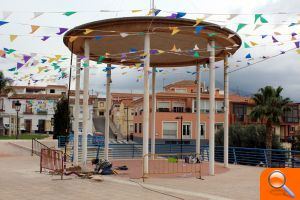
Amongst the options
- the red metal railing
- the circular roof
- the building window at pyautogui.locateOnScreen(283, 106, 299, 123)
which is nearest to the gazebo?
the circular roof

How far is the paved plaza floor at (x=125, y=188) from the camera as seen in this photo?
31.2ft

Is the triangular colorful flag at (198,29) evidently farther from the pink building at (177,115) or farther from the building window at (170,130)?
the building window at (170,130)

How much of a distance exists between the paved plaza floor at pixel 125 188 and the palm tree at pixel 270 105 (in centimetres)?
2566

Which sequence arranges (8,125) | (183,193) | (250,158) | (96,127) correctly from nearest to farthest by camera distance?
(183,193) < (250,158) < (8,125) < (96,127)

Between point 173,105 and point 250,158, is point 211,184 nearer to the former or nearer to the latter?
point 250,158

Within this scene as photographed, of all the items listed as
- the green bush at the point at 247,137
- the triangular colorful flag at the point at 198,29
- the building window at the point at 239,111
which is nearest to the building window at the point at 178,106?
the building window at the point at 239,111

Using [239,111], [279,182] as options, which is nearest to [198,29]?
[279,182]

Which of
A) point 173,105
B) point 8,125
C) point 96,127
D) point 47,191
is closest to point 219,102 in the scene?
point 173,105

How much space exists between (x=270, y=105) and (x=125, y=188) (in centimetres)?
3064

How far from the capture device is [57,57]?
39.1 ft

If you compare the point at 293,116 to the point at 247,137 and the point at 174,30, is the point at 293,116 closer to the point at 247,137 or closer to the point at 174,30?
the point at 247,137

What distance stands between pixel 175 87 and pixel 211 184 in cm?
4759

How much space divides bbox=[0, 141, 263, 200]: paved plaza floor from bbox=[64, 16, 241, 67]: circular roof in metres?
4.24

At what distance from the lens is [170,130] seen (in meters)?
49.3
